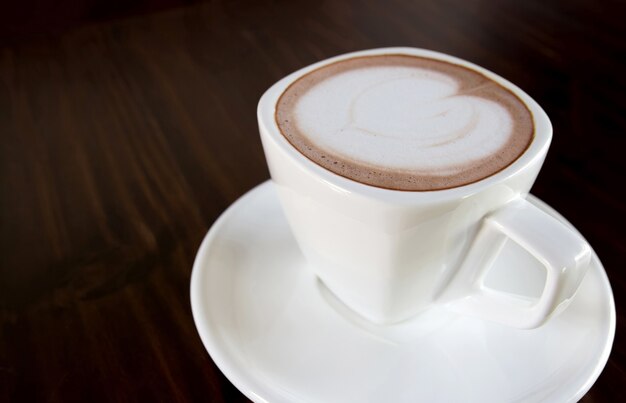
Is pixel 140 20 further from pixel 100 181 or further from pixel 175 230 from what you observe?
pixel 175 230

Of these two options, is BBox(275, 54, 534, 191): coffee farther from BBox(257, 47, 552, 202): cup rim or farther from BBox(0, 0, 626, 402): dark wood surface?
BBox(0, 0, 626, 402): dark wood surface

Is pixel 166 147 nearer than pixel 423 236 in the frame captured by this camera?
No

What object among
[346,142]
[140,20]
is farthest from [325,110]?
[140,20]

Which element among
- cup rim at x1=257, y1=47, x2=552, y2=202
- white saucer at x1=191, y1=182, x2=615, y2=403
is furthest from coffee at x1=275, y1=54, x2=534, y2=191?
white saucer at x1=191, y1=182, x2=615, y2=403

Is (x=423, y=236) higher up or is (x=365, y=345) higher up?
(x=423, y=236)

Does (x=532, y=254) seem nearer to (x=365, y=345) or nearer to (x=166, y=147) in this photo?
(x=365, y=345)

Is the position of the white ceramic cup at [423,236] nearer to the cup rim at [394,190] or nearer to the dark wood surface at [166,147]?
the cup rim at [394,190]

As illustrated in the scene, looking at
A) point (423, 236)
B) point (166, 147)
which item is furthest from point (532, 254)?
point (166, 147)
